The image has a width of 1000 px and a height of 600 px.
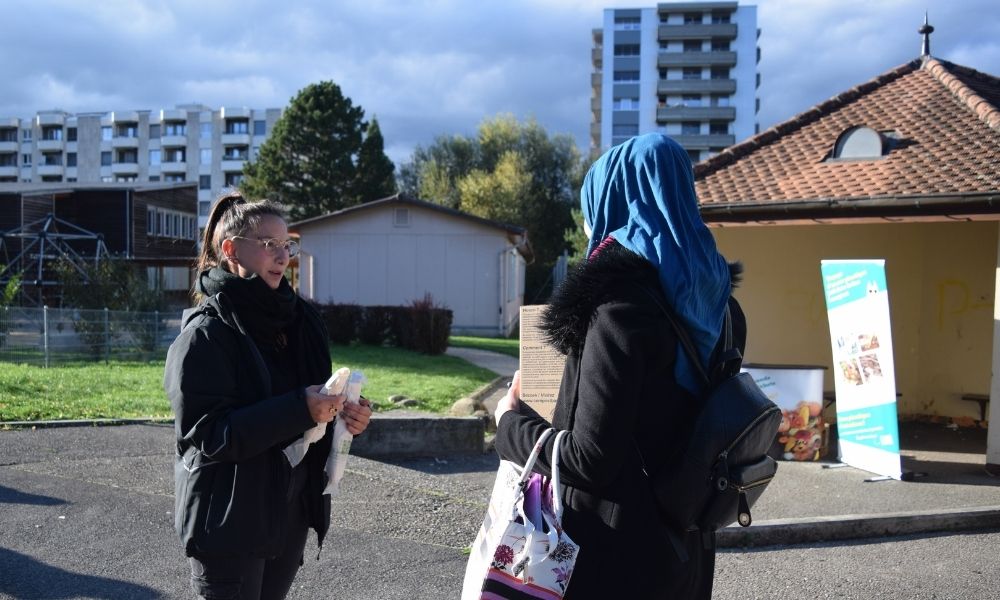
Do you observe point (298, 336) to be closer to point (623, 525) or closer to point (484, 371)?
point (623, 525)

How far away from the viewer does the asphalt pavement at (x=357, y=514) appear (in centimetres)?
463

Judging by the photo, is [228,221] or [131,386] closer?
[228,221]

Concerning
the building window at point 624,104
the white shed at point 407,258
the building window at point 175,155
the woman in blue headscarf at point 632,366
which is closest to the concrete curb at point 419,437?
the woman in blue headscarf at point 632,366

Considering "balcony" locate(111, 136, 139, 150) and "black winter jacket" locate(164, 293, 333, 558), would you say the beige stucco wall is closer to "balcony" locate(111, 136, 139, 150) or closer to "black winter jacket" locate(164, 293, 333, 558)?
"black winter jacket" locate(164, 293, 333, 558)

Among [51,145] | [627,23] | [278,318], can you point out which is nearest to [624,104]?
[627,23]

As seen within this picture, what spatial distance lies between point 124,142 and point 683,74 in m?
72.6

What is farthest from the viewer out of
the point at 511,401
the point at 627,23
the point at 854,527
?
the point at 627,23

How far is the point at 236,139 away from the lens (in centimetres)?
10281

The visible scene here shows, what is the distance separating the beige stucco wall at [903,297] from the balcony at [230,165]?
100670 mm

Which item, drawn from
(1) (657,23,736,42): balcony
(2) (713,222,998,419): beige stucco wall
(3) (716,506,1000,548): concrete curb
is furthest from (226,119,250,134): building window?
(3) (716,506,1000,548): concrete curb

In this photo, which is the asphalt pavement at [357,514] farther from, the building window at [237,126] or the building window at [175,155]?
the building window at [175,155]

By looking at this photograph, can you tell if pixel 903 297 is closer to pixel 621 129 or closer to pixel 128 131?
pixel 621 129

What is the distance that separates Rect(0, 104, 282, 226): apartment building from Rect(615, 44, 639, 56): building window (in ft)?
144

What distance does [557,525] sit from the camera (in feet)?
6.58
